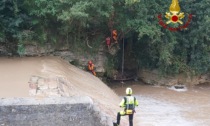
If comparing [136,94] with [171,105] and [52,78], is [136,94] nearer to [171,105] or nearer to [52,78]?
[171,105]

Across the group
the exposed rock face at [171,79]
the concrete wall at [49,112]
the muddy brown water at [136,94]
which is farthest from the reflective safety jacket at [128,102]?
the exposed rock face at [171,79]

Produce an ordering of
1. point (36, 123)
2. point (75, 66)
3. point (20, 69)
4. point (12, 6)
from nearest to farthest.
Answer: point (36, 123) → point (20, 69) → point (12, 6) → point (75, 66)

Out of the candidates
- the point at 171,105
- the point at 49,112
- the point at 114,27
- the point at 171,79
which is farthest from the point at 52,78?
the point at 171,79

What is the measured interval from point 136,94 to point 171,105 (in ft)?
6.75

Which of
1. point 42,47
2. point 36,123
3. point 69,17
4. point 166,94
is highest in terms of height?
point 69,17

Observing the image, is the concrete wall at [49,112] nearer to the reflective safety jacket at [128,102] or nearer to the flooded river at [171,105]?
the reflective safety jacket at [128,102]

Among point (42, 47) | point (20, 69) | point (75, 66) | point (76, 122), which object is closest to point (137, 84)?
point (75, 66)

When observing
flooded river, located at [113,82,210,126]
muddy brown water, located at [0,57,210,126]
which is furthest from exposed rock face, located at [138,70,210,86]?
muddy brown water, located at [0,57,210,126]

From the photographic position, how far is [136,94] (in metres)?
16.7

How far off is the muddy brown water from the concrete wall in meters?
1.14

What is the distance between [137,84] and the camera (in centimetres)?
1848

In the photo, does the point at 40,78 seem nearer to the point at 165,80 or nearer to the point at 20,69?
the point at 20,69

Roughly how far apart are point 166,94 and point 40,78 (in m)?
6.92

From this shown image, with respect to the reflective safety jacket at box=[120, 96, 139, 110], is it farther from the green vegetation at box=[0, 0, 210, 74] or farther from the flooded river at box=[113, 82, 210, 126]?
the green vegetation at box=[0, 0, 210, 74]
